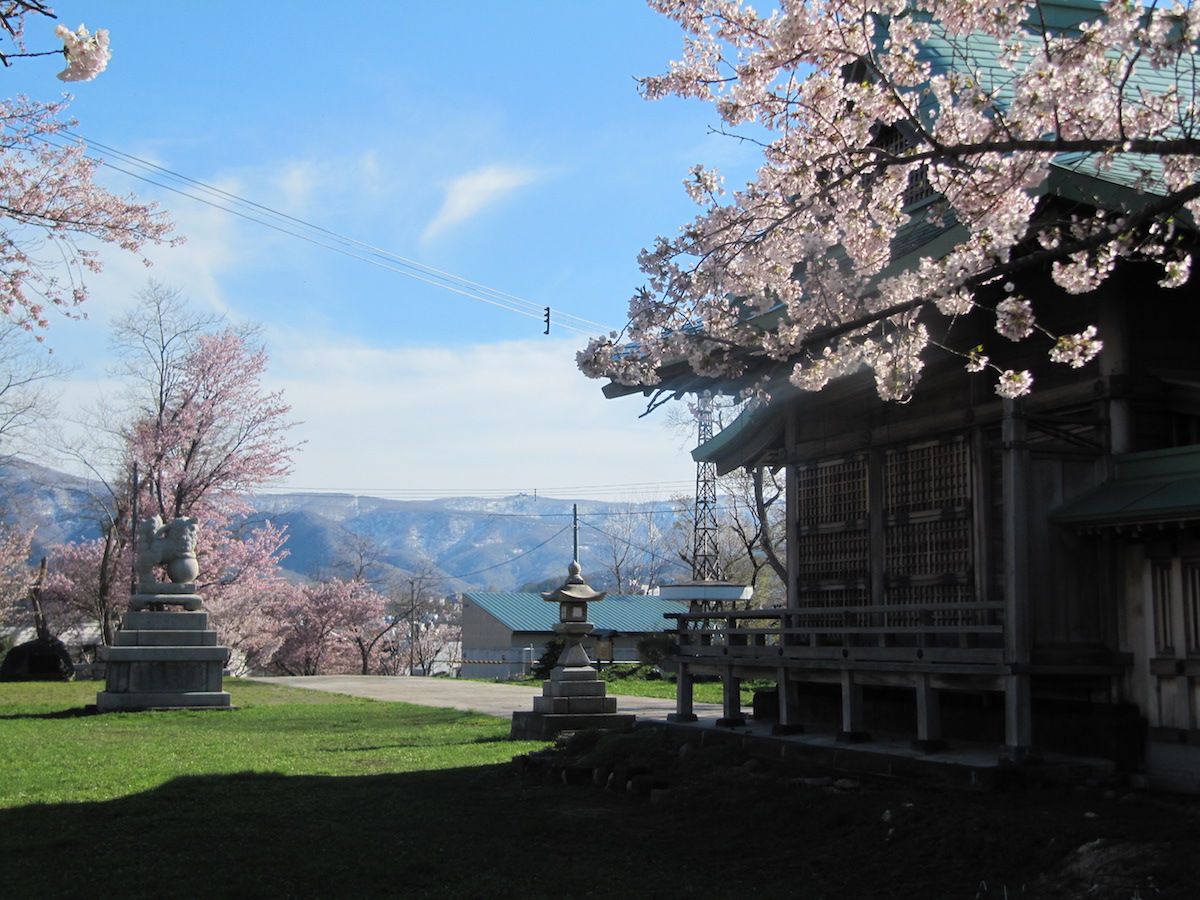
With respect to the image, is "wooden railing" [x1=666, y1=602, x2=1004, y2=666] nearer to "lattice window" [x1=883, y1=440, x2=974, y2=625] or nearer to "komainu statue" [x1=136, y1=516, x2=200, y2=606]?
"lattice window" [x1=883, y1=440, x2=974, y2=625]

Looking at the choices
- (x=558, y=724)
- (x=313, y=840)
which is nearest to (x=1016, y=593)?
(x=313, y=840)

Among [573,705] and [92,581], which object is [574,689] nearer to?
[573,705]

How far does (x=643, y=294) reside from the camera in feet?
29.2

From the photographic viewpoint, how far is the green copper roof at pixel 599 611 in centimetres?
5591

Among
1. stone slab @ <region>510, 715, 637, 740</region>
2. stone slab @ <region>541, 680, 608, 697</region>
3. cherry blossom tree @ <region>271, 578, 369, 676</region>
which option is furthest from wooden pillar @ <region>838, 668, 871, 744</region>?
cherry blossom tree @ <region>271, 578, 369, 676</region>

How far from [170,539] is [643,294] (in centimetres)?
1788

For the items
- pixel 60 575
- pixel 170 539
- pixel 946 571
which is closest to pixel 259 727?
pixel 170 539

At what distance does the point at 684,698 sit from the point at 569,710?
350cm

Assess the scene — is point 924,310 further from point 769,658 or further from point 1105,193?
point 769,658

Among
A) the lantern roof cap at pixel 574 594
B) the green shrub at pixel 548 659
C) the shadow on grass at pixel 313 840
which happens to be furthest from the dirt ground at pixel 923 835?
the green shrub at pixel 548 659

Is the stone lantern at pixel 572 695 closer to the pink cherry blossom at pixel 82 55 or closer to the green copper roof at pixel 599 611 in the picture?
the pink cherry blossom at pixel 82 55

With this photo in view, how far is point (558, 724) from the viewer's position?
53.4ft

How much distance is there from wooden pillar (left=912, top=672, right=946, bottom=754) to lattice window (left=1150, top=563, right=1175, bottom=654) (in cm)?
187

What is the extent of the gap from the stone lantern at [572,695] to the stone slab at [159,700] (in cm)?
893
